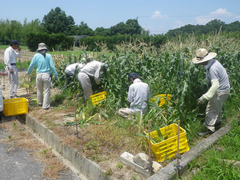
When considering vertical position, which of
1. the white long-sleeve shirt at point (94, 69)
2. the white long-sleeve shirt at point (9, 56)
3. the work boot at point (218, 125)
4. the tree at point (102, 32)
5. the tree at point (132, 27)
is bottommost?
the work boot at point (218, 125)

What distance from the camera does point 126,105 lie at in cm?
514

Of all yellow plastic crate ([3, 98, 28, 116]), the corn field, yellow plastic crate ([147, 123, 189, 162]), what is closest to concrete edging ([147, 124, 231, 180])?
yellow plastic crate ([147, 123, 189, 162])

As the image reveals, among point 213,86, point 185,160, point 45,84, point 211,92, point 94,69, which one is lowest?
point 185,160

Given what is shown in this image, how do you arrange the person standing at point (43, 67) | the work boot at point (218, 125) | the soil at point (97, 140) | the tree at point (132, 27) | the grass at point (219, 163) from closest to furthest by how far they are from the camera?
the grass at point (219, 163)
the soil at point (97, 140)
the work boot at point (218, 125)
the person standing at point (43, 67)
the tree at point (132, 27)

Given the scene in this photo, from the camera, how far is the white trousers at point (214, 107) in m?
3.91

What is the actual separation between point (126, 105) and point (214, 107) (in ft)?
6.76

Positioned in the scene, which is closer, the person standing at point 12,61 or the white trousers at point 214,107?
the white trousers at point 214,107

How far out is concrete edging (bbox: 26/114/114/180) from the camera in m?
3.10

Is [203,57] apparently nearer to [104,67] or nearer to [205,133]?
[205,133]

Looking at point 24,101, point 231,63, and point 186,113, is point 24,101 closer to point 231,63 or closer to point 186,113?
point 186,113

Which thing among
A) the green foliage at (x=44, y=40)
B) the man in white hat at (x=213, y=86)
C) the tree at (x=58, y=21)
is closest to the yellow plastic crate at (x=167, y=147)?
the man in white hat at (x=213, y=86)

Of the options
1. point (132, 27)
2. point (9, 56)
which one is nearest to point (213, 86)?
point (9, 56)

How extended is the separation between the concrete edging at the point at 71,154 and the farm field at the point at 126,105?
0.33 feet

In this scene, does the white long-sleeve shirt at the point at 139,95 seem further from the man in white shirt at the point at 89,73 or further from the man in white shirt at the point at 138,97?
the man in white shirt at the point at 89,73
